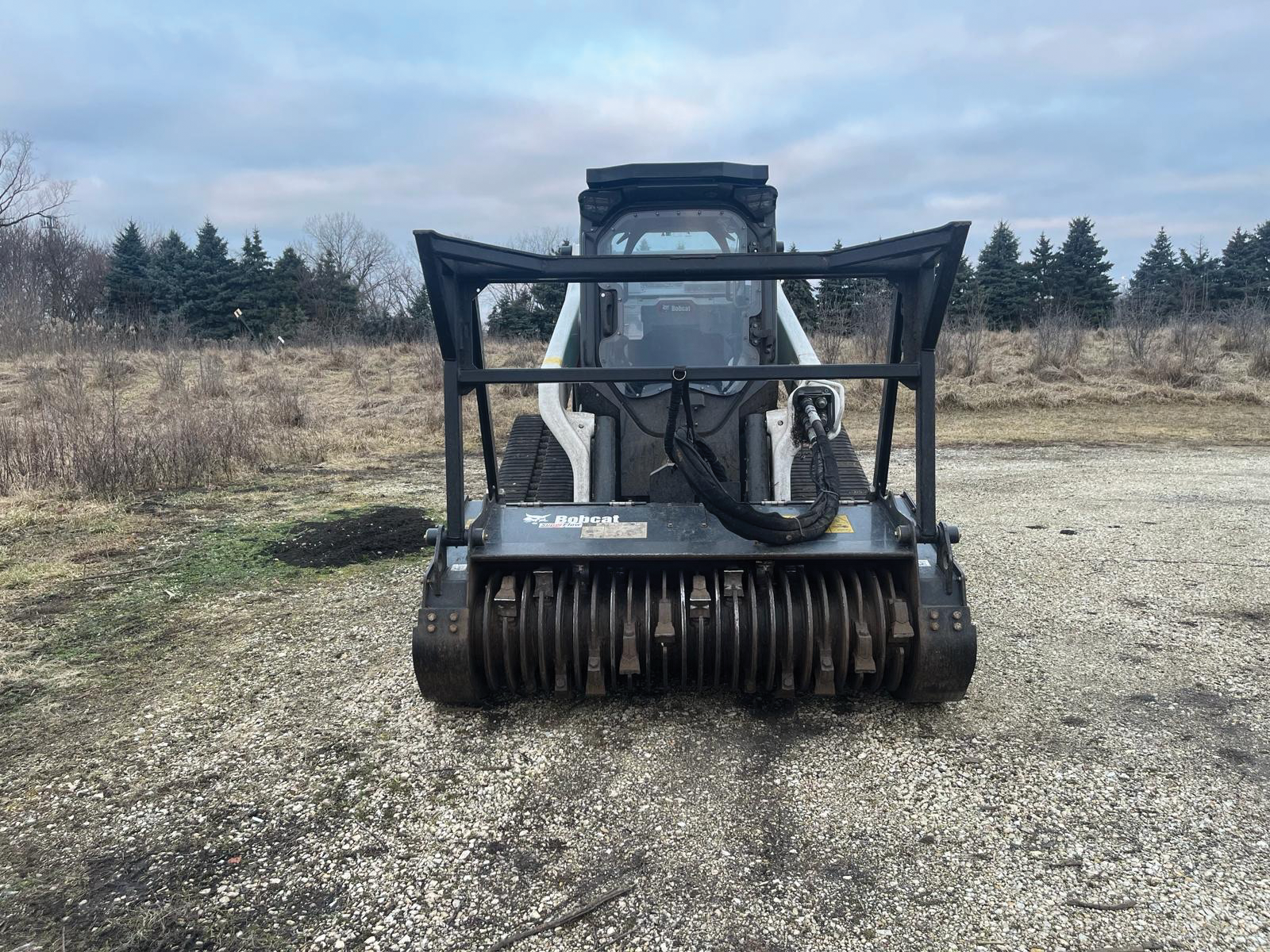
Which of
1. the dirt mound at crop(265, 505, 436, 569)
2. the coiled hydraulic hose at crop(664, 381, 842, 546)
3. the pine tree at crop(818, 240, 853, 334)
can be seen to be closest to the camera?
the coiled hydraulic hose at crop(664, 381, 842, 546)

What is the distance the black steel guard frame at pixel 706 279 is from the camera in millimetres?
3145

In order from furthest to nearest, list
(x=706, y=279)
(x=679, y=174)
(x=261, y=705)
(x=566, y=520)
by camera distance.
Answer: (x=679, y=174) < (x=261, y=705) < (x=566, y=520) < (x=706, y=279)

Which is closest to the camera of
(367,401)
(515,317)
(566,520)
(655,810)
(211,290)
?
(655,810)

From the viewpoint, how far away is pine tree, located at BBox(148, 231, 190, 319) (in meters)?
35.5

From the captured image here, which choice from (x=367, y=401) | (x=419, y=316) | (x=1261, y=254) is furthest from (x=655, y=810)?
(x=1261, y=254)

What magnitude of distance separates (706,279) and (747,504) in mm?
852

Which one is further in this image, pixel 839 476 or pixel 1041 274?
pixel 1041 274

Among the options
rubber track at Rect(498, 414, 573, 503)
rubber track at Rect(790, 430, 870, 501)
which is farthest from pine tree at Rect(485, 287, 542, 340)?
rubber track at Rect(790, 430, 870, 501)

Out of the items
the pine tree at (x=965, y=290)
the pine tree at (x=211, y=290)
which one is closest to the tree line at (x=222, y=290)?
the pine tree at (x=211, y=290)

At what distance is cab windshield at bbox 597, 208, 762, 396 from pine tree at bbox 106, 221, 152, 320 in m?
36.6

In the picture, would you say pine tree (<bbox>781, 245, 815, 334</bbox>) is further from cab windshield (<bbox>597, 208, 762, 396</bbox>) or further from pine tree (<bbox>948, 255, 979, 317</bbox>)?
cab windshield (<bbox>597, 208, 762, 396</bbox>)

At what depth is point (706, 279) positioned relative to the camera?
3105 millimetres

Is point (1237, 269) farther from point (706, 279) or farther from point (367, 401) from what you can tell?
point (706, 279)

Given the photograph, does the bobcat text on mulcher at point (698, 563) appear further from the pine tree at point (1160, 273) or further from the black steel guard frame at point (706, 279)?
the pine tree at point (1160, 273)
